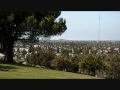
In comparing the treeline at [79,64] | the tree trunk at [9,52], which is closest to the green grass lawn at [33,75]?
the tree trunk at [9,52]

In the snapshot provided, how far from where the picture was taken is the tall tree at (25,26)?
57.4ft

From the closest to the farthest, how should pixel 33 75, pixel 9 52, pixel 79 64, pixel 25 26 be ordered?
pixel 33 75 < pixel 25 26 < pixel 9 52 < pixel 79 64

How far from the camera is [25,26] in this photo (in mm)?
17703

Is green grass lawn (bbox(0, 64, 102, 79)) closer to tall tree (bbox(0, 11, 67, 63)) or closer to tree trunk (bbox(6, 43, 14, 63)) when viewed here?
tall tree (bbox(0, 11, 67, 63))

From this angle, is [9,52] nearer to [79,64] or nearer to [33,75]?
[79,64]

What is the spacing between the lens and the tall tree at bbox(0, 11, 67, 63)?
17.5 meters

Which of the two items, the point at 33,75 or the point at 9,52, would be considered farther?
the point at 9,52

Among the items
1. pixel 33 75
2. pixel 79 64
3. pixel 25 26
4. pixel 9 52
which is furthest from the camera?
pixel 79 64

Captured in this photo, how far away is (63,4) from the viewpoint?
202 inches

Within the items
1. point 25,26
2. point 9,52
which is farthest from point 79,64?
point 25,26
